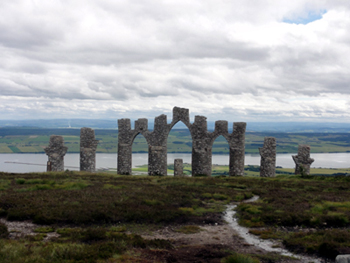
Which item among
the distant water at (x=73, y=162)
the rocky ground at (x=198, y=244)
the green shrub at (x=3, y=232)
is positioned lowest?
the distant water at (x=73, y=162)

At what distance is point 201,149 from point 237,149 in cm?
510

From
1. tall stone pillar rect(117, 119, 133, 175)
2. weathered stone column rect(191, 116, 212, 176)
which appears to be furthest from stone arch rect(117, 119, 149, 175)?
weathered stone column rect(191, 116, 212, 176)

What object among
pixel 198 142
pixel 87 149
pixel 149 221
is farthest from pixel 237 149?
pixel 149 221

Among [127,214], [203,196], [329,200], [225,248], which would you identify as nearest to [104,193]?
[127,214]

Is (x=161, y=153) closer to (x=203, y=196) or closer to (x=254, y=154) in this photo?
(x=203, y=196)

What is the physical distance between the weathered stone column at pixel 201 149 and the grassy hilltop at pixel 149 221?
17.4 m

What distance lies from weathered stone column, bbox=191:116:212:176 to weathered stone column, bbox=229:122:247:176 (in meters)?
3.25

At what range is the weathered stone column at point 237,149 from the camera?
43062 mm

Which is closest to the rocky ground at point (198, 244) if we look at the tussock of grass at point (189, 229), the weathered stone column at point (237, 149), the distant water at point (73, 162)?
the tussock of grass at point (189, 229)

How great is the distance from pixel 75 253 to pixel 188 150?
540ft

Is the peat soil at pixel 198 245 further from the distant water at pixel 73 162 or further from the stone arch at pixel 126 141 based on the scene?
the distant water at pixel 73 162

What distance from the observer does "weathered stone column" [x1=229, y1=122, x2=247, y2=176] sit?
4306 centimetres

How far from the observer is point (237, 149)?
142 ft

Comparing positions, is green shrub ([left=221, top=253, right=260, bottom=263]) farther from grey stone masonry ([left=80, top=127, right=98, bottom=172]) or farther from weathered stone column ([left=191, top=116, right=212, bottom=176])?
grey stone masonry ([left=80, top=127, right=98, bottom=172])
